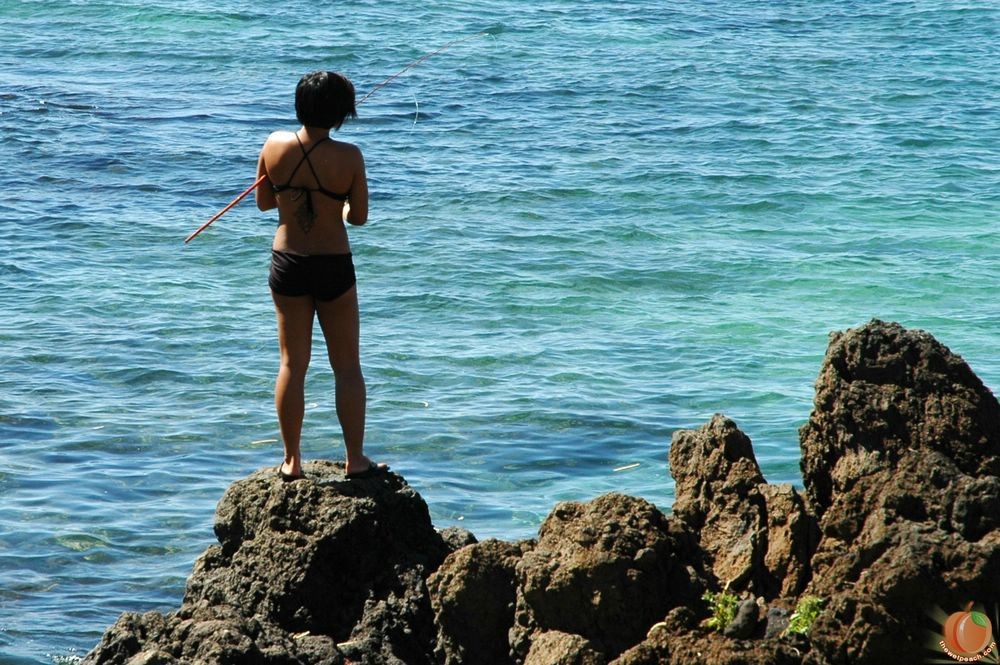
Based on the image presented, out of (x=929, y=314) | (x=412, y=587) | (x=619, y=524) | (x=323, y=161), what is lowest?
(x=929, y=314)

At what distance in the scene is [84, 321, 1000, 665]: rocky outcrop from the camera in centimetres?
462

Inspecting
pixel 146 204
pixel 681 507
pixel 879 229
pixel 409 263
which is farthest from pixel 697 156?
pixel 681 507

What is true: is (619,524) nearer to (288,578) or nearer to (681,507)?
(681,507)

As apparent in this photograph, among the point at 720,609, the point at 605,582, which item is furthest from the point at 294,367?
the point at 720,609

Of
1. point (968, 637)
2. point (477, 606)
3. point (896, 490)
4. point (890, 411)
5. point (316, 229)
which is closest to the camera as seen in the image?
point (968, 637)

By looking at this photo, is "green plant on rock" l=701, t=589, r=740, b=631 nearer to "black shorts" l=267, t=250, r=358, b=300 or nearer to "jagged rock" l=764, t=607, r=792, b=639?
"jagged rock" l=764, t=607, r=792, b=639

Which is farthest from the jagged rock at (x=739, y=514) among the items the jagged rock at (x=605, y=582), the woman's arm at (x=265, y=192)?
the woman's arm at (x=265, y=192)

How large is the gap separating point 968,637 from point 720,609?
2.74ft

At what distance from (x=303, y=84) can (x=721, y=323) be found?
23.9 feet

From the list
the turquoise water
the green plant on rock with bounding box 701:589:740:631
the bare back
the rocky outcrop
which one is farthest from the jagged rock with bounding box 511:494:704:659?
the turquoise water

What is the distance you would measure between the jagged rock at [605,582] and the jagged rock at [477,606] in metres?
0.11

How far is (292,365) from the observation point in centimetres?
596

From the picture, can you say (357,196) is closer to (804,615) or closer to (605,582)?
(605,582)

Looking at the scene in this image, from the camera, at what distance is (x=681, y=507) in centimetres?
586
